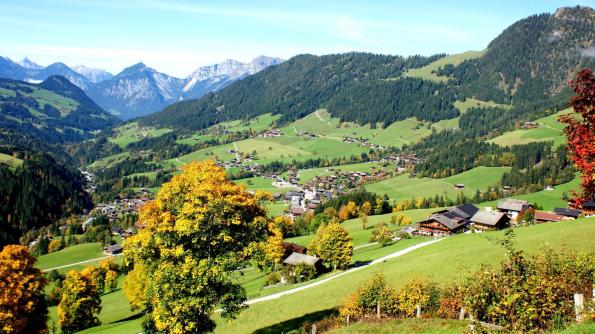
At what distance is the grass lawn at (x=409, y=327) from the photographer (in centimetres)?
2453

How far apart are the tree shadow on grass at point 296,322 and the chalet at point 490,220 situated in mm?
82439

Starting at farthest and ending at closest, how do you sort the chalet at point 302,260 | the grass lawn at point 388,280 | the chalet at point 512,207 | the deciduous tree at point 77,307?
the chalet at point 512,207
the chalet at point 302,260
the deciduous tree at point 77,307
the grass lawn at point 388,280

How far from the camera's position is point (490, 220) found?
11512cm

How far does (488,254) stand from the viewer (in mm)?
50031

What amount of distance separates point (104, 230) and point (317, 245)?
136 metres

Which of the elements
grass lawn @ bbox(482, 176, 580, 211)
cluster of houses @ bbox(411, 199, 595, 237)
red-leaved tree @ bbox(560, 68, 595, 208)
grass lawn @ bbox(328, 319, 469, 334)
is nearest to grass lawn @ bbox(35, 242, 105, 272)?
cluster of houses @ bbox(411, 199, 595, 237)

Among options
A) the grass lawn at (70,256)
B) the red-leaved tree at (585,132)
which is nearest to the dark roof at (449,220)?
the red-leaved tree at (585,132)

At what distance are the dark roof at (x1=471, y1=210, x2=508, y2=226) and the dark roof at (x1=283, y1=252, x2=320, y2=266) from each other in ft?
182

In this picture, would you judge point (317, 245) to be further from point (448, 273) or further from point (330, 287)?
point (448, 273)

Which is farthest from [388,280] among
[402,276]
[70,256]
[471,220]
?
[70,256]

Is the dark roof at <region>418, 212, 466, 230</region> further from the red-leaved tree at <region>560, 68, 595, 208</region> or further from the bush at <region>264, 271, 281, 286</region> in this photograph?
the red-leaved tree at <region>560, 68, 595, 208</region>

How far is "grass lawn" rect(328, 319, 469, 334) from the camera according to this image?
2453 cm

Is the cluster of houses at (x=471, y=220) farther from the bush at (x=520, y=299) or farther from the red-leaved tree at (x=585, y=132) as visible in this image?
the red-leaved tree at (x=585, y=132)

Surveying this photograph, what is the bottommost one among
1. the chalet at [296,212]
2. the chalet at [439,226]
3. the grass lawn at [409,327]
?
the chalet at [296,212]
